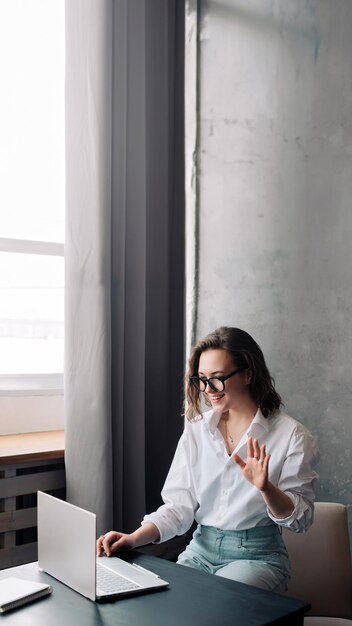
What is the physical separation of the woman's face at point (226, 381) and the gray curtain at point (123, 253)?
0.64 metres

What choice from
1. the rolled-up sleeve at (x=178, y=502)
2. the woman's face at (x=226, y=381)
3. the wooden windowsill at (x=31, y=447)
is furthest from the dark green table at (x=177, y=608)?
the wooden windowsill at (x=31, y=447)

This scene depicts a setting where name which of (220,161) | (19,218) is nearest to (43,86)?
(19,218)

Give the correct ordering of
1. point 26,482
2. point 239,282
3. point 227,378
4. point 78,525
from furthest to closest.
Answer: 1. point 239,282
2. point 26,482
3. point 227,378
4. point 78,525

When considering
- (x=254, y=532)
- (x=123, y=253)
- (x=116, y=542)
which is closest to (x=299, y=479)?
(x=254, y=532)

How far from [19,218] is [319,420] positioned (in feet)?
4.48

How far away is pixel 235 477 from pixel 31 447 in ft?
2.92

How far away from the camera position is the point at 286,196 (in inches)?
107

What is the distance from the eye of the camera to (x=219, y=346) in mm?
2201

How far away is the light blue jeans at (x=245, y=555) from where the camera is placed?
6.30 ft

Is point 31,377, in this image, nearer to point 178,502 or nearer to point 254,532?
point 178,502

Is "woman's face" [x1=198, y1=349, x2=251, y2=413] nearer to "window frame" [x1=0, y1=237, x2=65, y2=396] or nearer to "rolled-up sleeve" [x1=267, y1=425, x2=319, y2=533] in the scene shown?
"rolled-up sleeve" [x1=267, y1=425, x2=319, y2=533]

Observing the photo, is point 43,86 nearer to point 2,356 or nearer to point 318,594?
point 2,356

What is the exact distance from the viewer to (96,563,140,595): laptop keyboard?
1580 millimetres

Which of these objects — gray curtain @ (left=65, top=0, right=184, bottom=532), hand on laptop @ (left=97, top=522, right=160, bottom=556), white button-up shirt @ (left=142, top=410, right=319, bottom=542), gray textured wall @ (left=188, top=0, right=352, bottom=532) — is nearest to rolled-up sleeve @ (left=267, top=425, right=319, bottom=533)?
white button-up shirt @ (left=142, top=410, right=319, bottom=542)
